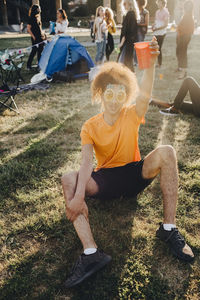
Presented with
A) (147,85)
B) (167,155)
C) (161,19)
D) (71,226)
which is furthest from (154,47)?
(161,19)

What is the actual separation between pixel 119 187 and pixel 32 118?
340 centimetres

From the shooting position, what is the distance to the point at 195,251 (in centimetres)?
219

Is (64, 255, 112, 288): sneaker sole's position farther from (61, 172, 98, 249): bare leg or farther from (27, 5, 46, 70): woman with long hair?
(27, 5, 46, 70): woman with long hair

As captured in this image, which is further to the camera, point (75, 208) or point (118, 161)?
point (118, 161)

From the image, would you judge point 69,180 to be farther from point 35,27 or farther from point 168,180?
point 35,27

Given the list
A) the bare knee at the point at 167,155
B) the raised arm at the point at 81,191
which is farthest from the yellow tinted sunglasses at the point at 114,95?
the bare knee at the point at 167,155

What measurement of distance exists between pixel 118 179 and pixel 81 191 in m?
0.41

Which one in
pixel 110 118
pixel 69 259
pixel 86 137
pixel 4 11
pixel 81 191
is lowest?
pixel 69 259

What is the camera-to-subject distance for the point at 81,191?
2.13 metres

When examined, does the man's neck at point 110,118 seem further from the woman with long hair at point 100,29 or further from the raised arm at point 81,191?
the woman with long hair at point 100,29

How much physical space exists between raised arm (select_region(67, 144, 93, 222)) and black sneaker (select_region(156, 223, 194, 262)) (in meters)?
0.71

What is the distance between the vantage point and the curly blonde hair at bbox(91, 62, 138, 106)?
2.42 m

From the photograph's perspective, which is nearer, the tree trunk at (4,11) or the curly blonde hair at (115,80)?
the curly blonde hair at (115,80)

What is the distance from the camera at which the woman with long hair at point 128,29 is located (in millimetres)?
6082
